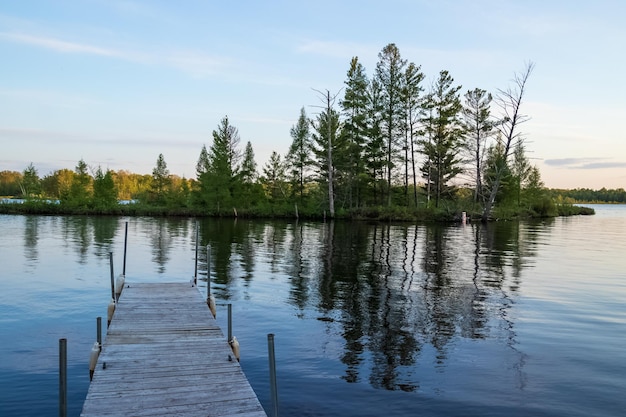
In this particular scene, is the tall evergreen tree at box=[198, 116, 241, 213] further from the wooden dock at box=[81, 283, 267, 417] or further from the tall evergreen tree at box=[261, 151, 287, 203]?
the wooden dock at box=[81, 283, 267, 417]

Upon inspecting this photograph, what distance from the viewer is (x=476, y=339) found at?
11180 mm

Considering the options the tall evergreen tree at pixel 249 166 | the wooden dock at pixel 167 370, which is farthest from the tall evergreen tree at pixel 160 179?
the wooden dock at pixel 167 370

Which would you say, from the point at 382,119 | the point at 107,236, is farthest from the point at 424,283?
the point at 382,119

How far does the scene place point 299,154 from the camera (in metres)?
71.2

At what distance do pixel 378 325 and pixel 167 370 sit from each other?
6237 mm

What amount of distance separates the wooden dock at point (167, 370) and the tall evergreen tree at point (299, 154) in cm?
5974

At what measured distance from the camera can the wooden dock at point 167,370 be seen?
19.5 ft

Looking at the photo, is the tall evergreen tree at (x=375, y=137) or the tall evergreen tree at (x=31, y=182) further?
the tall evergreen tree at (x=31, y=182)

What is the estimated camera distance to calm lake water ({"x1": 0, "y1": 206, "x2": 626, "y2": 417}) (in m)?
7.98

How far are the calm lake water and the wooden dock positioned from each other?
66 centimetres

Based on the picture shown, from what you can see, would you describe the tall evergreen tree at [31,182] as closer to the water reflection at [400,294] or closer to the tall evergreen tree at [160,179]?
the tall evergreen tree at [160,179]

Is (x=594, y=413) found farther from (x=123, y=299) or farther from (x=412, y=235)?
(x=412, y=235)

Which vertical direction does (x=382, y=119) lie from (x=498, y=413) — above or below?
above

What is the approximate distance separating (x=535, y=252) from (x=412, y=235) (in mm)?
11671
